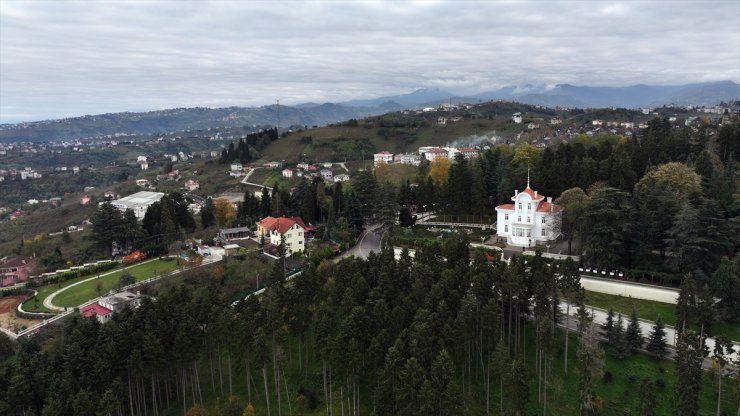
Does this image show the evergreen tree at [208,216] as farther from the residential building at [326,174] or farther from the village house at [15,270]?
the residential building at [326,174]

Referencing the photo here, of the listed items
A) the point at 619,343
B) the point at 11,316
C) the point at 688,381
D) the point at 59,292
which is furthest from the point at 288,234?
the point at 688,381

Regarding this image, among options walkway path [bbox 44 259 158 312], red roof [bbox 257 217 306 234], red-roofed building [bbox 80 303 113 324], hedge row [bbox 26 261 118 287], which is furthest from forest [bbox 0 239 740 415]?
red roof [bbox 257 217 306 234]

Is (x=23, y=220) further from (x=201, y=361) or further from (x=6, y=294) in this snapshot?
(x=201, y=361)

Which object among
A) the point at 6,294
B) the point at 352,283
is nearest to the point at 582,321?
the point at 352,283

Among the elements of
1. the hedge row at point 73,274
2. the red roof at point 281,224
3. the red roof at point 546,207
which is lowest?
the hedge row at point 73,274

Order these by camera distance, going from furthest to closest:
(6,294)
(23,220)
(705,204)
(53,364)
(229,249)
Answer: (23,220), (229,249), (6,294), (705,204), (53,364)

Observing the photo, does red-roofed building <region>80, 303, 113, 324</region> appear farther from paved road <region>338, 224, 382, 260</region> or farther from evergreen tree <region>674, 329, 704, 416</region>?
evergreen tree <region>674, 329, 704, 416</region>

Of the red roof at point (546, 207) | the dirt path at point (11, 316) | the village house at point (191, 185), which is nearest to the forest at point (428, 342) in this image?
the red roof at point (546, 207)
